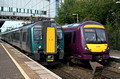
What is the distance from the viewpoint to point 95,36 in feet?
36.1

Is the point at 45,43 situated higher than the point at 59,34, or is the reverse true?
the point at 59,34

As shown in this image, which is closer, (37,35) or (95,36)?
(37,35)

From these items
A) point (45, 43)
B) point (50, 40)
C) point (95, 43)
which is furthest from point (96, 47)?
point (45, 43)

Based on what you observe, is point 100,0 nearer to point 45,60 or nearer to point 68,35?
point 68,35

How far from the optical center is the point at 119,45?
16.6m

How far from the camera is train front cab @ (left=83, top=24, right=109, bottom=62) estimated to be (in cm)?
1048

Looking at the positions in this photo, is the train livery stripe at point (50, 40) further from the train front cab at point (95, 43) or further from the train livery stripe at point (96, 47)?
the train livery stripe at point (96, 47)

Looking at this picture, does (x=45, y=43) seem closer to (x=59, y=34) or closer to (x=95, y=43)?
(x=59, y=34)

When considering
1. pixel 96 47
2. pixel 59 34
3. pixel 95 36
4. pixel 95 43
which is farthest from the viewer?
pixel 59 34

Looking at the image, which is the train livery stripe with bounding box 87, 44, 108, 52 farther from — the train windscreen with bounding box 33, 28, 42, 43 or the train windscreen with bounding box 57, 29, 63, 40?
the train windscreen with bounding box 33, 28, 42, 43

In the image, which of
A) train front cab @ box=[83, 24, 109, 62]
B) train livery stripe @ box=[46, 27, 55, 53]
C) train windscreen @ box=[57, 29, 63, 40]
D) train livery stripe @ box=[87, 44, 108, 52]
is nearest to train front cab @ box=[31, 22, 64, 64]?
train livery stripe @ box=[46, 27, 55, 53]

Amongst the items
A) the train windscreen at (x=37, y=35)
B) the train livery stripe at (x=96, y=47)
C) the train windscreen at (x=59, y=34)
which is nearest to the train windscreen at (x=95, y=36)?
the train livery stripe at (x=96, y=47)

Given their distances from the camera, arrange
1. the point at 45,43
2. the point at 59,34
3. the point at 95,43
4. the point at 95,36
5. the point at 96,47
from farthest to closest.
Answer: the point at 59,34
the point at 95,36
the point at 95,43
the point at 96,47
the point at 45,43

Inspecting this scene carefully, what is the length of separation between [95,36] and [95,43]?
0.57m
